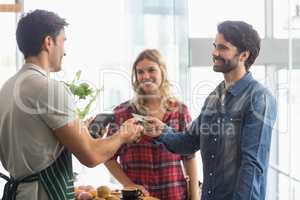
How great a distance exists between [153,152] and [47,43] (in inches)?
35.3

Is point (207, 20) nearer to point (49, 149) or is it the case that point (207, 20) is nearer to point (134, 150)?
point (134, 150)

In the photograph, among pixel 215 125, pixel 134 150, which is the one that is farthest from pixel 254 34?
pixel 134 150

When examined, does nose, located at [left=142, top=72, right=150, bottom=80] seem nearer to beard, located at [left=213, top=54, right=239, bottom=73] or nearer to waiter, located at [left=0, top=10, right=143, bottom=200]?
beard, located at [left=213, top=54, right=239, bottom=73]

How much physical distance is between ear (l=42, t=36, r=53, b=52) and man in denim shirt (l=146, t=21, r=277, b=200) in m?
→ 0.76

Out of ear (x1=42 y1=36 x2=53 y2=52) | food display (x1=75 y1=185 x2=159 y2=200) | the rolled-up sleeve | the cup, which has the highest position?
ear (x1=42 y1=36 x2=53 y2=52)

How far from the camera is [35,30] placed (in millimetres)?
1805

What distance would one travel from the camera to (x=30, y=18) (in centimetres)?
182

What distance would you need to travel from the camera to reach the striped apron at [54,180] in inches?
69.7

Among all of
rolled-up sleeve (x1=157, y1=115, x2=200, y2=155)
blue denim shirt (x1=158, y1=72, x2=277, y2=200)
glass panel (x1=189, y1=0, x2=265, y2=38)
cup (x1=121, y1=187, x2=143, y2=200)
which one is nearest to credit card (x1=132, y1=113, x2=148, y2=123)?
rolled-up sleeve (x1=157, y1=115, x2=200, y2=155)

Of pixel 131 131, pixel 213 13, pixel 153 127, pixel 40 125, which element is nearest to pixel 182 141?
pixel 153 127

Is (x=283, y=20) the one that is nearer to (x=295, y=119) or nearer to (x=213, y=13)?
(x=213, y=13)

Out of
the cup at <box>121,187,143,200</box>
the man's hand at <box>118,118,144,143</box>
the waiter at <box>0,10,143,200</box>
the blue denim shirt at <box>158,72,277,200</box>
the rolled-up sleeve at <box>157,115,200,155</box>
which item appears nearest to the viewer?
the waiter at <box>0,10,143,200</box>

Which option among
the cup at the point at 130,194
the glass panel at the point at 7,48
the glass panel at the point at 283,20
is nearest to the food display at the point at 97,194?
the cup at the point at 130,194

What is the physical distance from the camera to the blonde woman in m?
2.43
